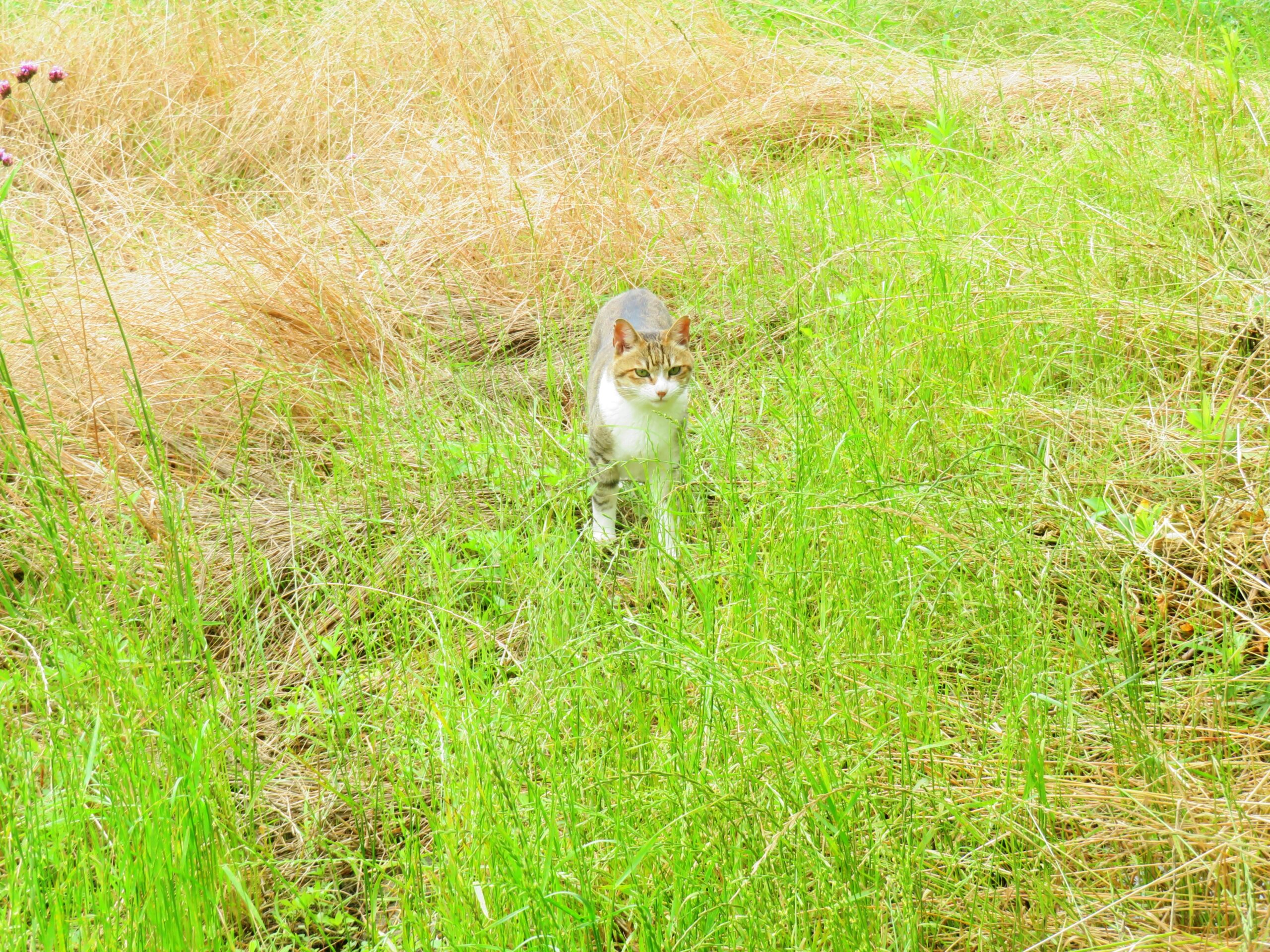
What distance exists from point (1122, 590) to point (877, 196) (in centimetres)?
287

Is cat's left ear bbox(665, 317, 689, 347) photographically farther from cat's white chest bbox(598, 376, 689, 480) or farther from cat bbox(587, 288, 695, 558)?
cat's white chest bbox(598, 376, 689, 480)

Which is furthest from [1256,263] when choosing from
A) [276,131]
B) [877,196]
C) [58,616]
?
[276,131]

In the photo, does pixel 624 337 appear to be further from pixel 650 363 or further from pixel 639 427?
pixel 639 427

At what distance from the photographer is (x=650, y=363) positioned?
311 cm

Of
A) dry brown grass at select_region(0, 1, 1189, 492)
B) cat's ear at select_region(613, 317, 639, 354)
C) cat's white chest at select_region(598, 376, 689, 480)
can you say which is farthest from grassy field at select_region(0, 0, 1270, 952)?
cat's ear at select_region(613, 317, 639, 354)

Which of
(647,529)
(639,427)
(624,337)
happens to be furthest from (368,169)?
(647,529)

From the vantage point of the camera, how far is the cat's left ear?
316 centimetres

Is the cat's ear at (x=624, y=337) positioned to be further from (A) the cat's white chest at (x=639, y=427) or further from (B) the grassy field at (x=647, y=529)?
(B) the grassy field at (x=647, y=529)

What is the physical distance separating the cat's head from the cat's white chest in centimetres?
3

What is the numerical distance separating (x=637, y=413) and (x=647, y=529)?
1.15 ft

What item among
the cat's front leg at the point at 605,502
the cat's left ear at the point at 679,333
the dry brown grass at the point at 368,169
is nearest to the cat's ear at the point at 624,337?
the cat's left ear at the point at 679,333

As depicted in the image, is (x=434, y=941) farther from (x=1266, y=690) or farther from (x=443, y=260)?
(x=443, y=260)

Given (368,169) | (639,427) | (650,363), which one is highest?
(368,169)

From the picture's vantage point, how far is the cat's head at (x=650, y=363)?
311 cm
